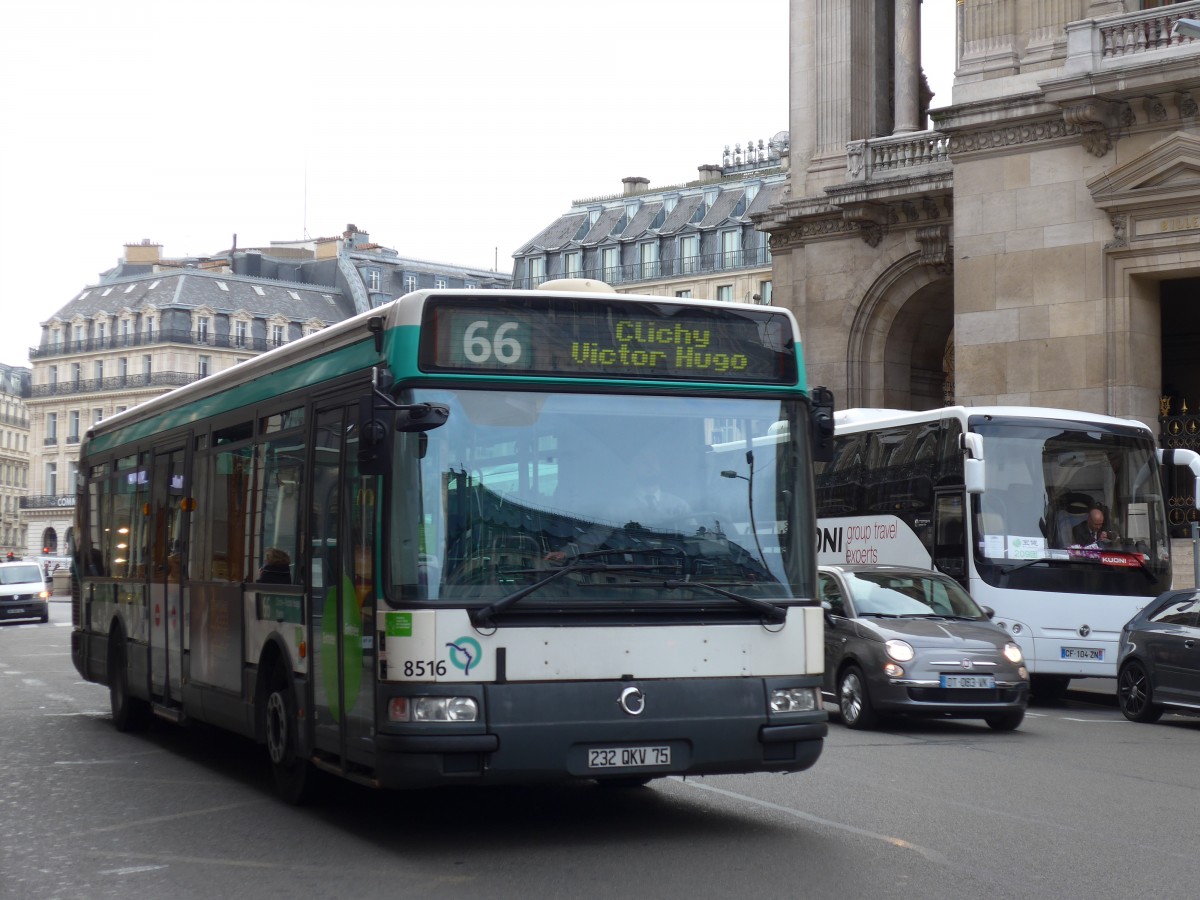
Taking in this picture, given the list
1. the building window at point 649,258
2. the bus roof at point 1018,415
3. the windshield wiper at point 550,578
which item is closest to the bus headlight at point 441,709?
the windshield wiper at point 550,578

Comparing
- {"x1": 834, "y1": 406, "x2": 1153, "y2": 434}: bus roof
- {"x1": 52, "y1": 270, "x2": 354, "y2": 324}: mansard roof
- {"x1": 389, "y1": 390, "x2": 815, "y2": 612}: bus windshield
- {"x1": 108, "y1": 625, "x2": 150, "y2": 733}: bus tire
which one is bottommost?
{"x1": 108, "y1": 625, "x2": 150, "y2": 733}: bus tire

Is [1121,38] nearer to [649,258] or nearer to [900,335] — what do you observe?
[900,335]

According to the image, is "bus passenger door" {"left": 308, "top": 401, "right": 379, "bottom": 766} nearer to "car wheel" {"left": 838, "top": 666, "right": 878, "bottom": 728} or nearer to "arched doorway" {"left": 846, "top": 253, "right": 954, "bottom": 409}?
"car wheel" {"left": 838, "top": 666, "right": 878, "bottom": 728}

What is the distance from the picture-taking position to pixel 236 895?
777 centimetres

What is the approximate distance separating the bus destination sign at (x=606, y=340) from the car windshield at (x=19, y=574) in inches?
1512

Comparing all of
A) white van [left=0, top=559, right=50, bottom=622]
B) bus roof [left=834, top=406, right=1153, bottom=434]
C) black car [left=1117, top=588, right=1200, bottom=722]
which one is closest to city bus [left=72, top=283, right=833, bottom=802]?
black car [left=1117, top=588, right=1200, bottom=722]

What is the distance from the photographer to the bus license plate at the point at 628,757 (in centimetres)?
855

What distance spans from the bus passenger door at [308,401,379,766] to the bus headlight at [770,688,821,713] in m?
2.01

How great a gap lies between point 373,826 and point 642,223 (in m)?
81.8

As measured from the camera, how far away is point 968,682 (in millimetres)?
15391

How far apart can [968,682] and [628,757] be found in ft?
24.4

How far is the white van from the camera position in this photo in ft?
144

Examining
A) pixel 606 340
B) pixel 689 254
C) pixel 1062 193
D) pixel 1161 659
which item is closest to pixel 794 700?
pixel 606 340

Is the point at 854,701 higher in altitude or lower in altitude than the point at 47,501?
lower
